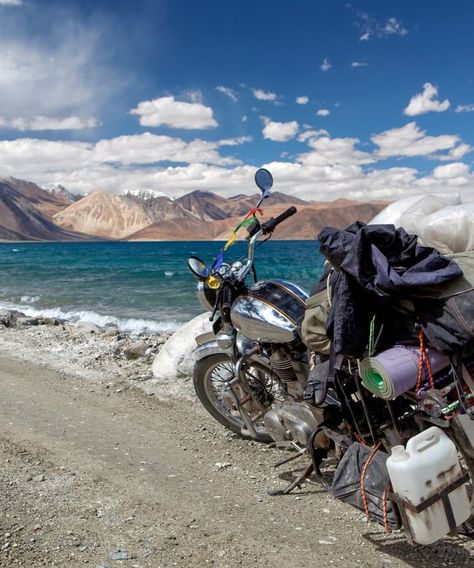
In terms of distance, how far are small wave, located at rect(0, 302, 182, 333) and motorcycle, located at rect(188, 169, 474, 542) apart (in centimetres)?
→ 830

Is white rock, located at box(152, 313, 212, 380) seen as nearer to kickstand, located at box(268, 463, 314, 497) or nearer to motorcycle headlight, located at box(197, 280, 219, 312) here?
motorcycle headlight, located at box(197, 280, 219, 312)

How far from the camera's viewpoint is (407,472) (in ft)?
8.23

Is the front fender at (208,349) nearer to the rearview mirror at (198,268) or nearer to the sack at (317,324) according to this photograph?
the rearview mirror at (198,268)

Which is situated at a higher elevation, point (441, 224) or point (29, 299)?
point (441, 224)

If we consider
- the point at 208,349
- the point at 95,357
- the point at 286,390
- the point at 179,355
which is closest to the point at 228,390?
the point at 208,349

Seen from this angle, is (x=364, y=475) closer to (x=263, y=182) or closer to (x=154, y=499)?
(x=154, y=499)

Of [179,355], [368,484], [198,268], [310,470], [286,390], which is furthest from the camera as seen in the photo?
[179,355]

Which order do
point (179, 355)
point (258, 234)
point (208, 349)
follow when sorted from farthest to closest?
point (179, 355)
point (208, 349)
point (258, 234)

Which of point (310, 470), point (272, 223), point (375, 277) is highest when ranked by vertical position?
point (272, 223)

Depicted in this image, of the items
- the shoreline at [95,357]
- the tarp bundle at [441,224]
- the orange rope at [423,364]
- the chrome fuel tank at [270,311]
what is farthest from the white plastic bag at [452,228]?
the shoreline at [95,357]

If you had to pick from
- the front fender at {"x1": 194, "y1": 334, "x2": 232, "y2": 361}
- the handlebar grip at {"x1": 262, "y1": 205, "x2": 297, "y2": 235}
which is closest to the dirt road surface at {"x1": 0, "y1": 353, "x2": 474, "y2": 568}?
the front fender at {"x1": 194, "y1": 334, "x2": 232, "y2": 361}

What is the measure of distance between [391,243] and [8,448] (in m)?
3.44

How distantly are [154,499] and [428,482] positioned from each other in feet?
6.09

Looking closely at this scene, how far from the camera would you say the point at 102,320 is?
15281mm
